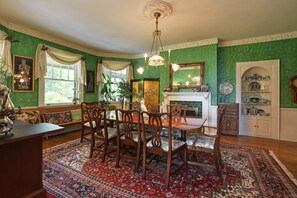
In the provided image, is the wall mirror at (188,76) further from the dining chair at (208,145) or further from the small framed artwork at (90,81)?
the small framed artwork at (90,81)

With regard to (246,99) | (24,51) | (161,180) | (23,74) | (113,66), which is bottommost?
(161,180)

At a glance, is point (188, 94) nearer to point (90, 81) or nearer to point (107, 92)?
point (107, 92)

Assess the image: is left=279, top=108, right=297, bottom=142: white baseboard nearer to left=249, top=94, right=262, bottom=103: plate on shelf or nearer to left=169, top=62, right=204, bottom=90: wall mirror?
left=249, top=94, right=262, bottom=103: plate on shelf

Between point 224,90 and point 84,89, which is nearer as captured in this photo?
point 224,90

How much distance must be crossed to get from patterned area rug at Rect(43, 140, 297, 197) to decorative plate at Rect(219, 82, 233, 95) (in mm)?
2331

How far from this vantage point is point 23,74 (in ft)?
12.8

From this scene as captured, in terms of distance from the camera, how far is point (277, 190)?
1997mm

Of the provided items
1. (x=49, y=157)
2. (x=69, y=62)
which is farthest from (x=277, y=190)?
(x=69, y=62)

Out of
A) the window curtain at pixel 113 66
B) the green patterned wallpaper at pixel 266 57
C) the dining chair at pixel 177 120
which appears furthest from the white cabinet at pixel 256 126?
the window curtain at pixel 113 66

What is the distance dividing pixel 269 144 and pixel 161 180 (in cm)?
326

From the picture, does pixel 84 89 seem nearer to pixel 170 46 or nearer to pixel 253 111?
pixel 170 46

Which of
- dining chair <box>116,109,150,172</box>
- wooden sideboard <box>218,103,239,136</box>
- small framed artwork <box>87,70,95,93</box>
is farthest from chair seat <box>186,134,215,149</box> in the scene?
small framed artwork <box>87,70,95,93</box>

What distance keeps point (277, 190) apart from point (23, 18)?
556 centimetres

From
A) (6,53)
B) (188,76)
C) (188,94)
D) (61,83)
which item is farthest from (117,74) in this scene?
(6,53)
